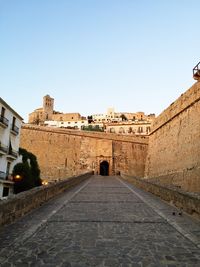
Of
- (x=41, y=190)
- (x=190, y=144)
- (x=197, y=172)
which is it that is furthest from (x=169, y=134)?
(x=41, y=190)

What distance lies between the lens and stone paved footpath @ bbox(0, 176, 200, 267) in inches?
163

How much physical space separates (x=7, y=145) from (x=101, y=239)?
75.1 ft

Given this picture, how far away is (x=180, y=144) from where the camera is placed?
20.6 meters

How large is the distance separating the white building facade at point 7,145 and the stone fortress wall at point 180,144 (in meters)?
13.8

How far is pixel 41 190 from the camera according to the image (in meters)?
9.55

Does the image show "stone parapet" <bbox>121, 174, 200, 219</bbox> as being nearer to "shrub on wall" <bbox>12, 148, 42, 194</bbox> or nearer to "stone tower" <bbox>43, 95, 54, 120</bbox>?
"shrub on wall" <bbox>12, 148, 42, 194</bbox>

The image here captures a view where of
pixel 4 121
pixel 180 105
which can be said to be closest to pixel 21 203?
pixel 180 105

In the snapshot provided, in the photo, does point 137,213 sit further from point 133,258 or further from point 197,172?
Answer: point 197,172

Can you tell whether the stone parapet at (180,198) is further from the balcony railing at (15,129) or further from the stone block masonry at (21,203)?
the balcony railing at (15,129)

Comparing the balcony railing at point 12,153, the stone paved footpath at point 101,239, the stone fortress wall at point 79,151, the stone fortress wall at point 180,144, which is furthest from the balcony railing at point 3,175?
the stone paved footpath at point 101,239

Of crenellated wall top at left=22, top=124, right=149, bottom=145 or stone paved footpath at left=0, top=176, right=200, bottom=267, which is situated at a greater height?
crenellated wall top at left=22, top=124, right=149, bottom=145

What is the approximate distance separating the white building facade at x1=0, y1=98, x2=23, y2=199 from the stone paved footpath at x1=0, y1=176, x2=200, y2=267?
60.3 ft

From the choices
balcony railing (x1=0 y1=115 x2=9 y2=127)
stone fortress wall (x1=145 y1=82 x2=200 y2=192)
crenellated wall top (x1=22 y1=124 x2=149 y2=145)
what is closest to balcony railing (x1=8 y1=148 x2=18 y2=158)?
balcony railing (x1=0 y1=115 x2=9 y2=127)

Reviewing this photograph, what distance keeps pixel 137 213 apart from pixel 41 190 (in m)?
3.41
